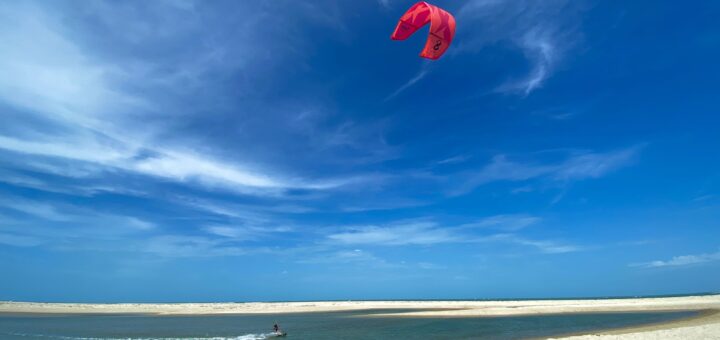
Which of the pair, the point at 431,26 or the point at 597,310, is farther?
the point at 597,310

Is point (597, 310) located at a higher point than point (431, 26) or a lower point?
lower

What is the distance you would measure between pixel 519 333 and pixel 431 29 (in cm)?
2355

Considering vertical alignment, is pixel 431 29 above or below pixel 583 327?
above

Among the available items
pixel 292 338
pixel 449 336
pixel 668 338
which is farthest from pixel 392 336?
pixel 668 338

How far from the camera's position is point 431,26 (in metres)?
15.5

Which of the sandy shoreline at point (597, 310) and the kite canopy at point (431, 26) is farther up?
the kite canopy at point (431, 26)

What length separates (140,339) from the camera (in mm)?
31234

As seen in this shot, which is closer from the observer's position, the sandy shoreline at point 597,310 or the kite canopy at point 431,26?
the kite canopy at point 431,26

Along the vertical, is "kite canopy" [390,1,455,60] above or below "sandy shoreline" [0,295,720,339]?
above

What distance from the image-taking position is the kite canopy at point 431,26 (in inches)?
597

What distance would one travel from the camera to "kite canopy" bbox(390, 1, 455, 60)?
49.7ft

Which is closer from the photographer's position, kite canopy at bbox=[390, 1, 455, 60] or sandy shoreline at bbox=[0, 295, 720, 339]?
kite canopy at bbox=[390, 1, 455, 60]

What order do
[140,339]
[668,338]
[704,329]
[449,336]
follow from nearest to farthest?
[668,338] < [704,329] < [449,336] < [140,339]

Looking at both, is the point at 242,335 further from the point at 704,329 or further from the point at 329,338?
the point at 704,329
